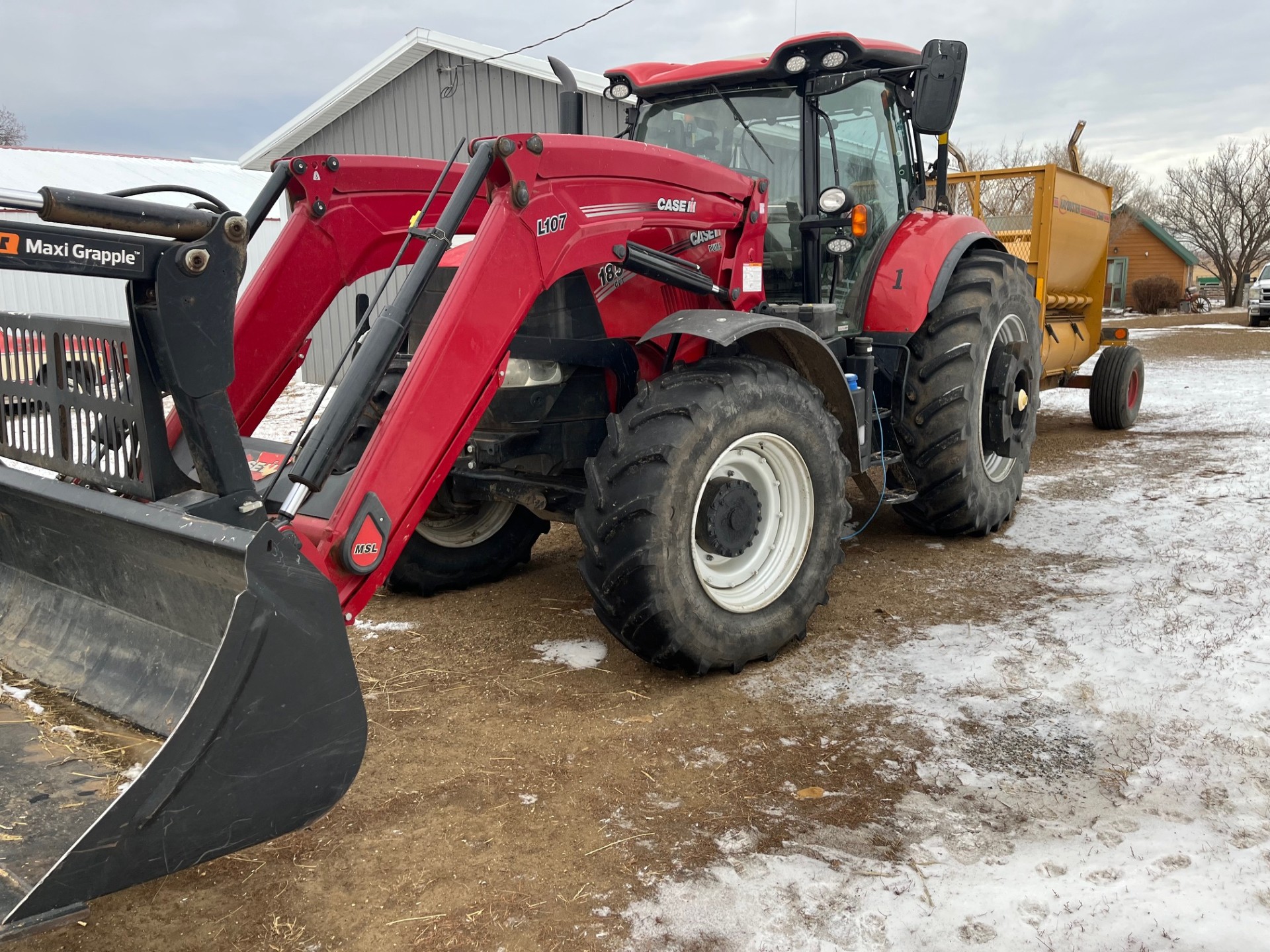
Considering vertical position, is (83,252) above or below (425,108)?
below

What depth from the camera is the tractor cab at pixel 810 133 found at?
4.72 m

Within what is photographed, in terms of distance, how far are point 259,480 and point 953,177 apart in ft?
21.6

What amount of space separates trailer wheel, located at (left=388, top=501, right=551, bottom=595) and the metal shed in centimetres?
763

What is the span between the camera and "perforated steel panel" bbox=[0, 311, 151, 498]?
8.07 feet

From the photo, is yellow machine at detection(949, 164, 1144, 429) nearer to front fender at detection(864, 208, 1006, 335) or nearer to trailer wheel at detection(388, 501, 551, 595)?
front fender at detection(864, 208, 1006, 335)

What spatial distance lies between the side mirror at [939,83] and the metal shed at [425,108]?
732cm

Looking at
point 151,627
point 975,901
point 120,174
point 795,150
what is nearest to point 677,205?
point 795,150

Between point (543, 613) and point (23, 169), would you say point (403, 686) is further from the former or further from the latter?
point (23, 169)

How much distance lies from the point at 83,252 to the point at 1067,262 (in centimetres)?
781

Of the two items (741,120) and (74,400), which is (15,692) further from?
(741,120)

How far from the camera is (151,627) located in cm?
281

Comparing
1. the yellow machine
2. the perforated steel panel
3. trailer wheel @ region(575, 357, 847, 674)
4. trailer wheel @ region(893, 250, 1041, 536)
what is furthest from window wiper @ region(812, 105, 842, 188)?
the perforated steel panel

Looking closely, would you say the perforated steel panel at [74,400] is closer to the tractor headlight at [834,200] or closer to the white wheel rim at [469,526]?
the white wheel rim at [469,526]

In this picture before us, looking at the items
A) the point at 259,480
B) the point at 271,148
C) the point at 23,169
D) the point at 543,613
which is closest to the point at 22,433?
the point at 259,480
